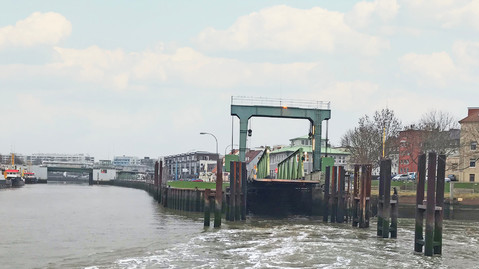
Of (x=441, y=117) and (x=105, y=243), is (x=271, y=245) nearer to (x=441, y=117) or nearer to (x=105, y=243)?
(x=105, y=243)

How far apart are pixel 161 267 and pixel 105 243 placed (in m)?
9.18

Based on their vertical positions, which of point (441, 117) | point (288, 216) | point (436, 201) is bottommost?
point (288, 216)

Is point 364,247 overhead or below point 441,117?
below

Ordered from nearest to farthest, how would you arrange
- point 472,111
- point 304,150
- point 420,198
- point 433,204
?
point 433,204, point 420,198, point 472,111, point 304,150

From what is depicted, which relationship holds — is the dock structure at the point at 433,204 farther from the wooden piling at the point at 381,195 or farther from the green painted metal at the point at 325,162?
the green painted metal at the point at 325,162

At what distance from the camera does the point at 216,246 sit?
1272 inches

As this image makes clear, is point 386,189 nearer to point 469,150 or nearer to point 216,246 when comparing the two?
point 216,246

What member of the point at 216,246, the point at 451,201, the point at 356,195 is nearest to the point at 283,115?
the point at 356,195

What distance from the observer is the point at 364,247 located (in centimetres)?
3259

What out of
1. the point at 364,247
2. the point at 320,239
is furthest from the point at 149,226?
the point at 364,247

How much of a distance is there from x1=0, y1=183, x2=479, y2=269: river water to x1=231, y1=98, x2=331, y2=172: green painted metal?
9.92m

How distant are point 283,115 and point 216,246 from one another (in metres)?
25.5

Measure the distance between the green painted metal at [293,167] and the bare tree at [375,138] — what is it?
87.8 feet

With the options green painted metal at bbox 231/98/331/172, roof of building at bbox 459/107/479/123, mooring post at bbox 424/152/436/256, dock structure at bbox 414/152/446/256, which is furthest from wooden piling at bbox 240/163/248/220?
roof of building at bbox 459/107/479/123
